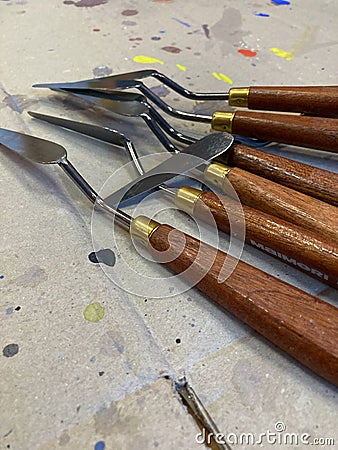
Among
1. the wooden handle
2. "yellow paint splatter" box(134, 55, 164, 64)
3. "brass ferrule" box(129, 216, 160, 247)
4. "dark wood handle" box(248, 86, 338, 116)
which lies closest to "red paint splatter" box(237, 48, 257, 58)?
"yellow paint splatter" box(134, 55, 164, 64)

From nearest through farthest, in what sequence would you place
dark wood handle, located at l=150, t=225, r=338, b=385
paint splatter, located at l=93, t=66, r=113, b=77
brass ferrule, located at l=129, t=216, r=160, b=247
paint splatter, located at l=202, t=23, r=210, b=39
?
dark wood handle, located at l=150, t=225, r=338, b=385 < brass ferrule, located at l=129, t=216, r=160, b=247 < paint splatter, located at l=93, t=66, r=113, b=77 < paint splatter, located at l=202, t=23, r=210, b=39

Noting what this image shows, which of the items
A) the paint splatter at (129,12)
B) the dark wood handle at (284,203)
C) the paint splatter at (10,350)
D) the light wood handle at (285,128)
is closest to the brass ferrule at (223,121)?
the light wood handle at (285,128)

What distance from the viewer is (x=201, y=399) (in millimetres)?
347

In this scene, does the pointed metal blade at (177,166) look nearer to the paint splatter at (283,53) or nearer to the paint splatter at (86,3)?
the paint splatter at (283,53)

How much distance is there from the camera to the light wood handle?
1.64 feet

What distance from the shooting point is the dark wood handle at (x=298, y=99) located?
0.52m

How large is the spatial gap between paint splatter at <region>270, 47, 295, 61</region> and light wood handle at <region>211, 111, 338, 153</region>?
11.2 inches

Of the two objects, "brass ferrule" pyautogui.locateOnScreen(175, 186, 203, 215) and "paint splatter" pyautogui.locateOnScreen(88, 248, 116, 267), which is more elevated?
"brass ferrule" pyautogui.locateOnScreen(175, 186, 203, 215)

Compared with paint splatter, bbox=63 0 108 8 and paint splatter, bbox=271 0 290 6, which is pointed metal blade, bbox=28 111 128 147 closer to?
paint splatter, bbox=63 0 108 8

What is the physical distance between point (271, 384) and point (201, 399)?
0.05 metres

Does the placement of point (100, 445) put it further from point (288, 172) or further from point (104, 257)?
point (288, 172)

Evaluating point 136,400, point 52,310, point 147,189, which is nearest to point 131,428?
point 136,400

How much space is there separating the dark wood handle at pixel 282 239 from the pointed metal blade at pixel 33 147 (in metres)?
0.19

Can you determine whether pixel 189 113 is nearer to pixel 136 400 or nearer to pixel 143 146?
pixel 143 146
